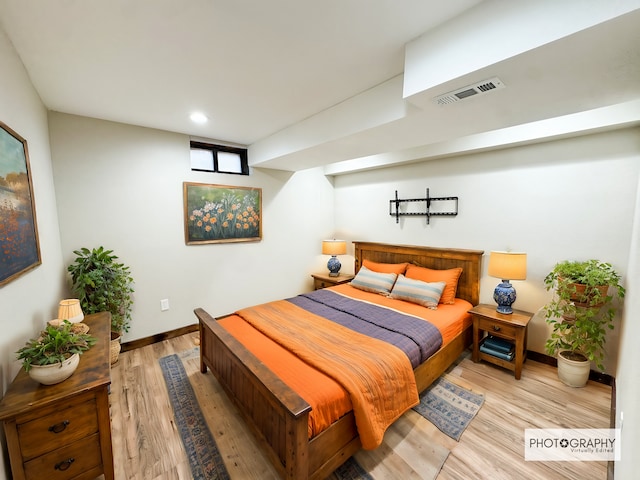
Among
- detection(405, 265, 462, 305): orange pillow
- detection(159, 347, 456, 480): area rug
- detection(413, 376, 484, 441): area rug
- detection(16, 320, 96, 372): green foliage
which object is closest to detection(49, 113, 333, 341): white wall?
detection(159, 347, 456, 480): area rug

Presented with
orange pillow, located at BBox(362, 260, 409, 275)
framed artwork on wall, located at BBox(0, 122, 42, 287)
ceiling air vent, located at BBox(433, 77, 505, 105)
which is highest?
ceiling air vent, located at BBox(433, 77, 505, 105)

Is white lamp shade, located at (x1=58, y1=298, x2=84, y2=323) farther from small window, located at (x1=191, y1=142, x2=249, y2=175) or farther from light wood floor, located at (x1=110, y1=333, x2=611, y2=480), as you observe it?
small window, located at (x1=191, y1=142, x2=249, y2=175)

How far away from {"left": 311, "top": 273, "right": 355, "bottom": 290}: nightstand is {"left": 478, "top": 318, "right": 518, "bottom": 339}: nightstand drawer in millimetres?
1880

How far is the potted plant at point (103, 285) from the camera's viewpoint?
244 cm

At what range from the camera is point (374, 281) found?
11.1 feet

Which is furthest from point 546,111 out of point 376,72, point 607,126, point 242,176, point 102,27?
point 242,176

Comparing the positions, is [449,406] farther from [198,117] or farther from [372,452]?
[198,117]

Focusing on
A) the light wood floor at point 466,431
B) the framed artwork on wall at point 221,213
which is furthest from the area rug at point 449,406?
the framed artwork on wall at point 221,213

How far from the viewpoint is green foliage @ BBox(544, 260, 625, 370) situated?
2098 millimetres

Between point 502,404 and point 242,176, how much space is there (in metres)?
3.70

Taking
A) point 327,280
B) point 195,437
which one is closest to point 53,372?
point 195,437

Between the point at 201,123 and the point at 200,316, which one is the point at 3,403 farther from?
the point at 201,123

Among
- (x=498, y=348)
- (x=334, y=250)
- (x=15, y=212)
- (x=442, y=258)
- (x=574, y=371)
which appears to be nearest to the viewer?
(x=15, y=212)

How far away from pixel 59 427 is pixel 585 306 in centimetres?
356
